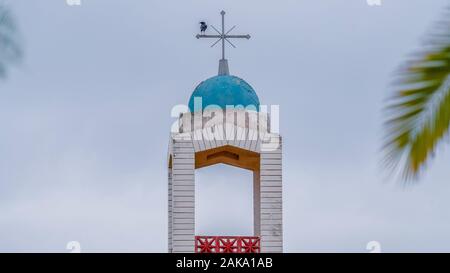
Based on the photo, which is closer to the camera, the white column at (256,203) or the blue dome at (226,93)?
the blue dome at (226,93)

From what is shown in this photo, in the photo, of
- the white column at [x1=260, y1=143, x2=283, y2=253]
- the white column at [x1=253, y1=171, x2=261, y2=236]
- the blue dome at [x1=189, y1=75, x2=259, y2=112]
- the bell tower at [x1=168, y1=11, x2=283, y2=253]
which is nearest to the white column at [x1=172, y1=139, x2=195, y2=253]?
the bell tower at [x1=168, y1=11, x2=283, y2=253]

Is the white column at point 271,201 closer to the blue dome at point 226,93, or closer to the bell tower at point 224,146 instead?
the bell tower at point 224,146

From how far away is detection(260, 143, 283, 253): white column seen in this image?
78.3 feet

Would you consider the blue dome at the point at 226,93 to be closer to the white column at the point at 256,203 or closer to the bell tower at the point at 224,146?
the bell tower at the point at 224,146

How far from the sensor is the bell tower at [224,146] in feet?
77.1

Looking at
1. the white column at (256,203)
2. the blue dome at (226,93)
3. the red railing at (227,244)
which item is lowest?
the red railing at (227,244)

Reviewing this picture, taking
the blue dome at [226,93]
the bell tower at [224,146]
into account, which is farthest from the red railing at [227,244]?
the blue dome at [226,93]

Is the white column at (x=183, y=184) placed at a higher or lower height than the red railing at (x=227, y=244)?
higher

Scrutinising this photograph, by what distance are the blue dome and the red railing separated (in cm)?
319

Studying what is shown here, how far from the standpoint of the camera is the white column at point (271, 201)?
2386cm

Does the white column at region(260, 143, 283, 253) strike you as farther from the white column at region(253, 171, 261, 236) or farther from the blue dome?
the blue dome

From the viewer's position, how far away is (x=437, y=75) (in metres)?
4.05

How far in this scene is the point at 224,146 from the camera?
24062 millimetres

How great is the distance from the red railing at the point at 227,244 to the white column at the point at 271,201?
0.38m
